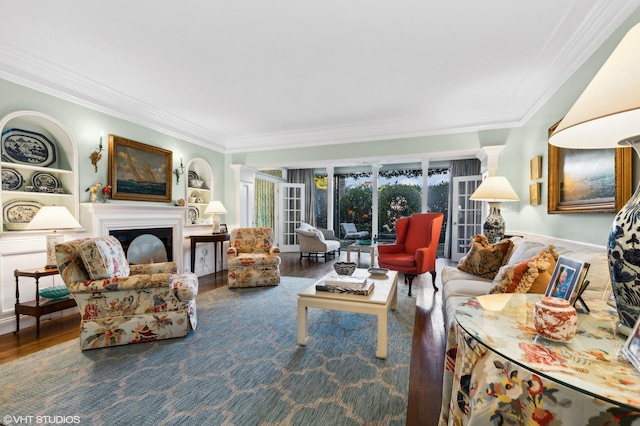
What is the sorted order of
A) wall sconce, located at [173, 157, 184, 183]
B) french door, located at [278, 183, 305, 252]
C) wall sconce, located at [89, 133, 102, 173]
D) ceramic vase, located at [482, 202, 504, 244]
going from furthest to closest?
french door, located at [278, 183, 305, 252], wall sconce, located at [173, 157, 184, 183], ceramic vase, located at [482, 202, 504, 244], wall sconce, located at [89, 133, 102, 173]

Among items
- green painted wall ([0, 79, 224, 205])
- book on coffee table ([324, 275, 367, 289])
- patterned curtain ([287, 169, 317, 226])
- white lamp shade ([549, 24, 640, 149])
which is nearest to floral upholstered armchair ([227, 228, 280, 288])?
green painted wall ([0, 79, 224, 205])

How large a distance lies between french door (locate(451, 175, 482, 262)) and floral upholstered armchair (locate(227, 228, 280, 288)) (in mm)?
4457

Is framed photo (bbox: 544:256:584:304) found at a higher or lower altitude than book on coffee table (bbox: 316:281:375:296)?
higher

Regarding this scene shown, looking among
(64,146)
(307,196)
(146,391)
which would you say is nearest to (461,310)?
(146,391)

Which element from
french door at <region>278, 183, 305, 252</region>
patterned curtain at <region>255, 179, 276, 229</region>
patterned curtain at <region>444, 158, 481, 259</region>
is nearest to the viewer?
patterned curtain at <region>444, 158, 481, 259</region>

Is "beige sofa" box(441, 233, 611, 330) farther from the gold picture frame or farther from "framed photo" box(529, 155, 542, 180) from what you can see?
"framed photo" box(529, 155, 542, 180)

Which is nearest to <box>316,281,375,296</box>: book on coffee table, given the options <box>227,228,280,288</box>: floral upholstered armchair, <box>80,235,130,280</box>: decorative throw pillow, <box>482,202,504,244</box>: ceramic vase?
<box>80,235,130,280</box>: decorative throw pillow

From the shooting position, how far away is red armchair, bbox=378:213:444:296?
372 cm

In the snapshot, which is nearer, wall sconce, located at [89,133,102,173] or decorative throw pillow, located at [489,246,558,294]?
decorative throw pillow, located at [489,246,558,294]

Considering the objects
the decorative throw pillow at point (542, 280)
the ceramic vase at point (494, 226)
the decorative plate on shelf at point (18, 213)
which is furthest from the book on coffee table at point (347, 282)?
the decorative plate on shelf at point (18, 213)

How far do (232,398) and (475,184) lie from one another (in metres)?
6.48

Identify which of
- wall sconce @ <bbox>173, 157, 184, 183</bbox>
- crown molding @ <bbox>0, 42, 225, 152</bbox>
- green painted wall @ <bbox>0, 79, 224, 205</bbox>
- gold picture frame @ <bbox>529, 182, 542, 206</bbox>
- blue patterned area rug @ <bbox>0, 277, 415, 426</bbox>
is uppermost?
crown molding @ <bbox>0, 42, 225, 152</bbox>

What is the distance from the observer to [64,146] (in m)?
3.25

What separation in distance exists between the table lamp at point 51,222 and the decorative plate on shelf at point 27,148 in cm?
65
